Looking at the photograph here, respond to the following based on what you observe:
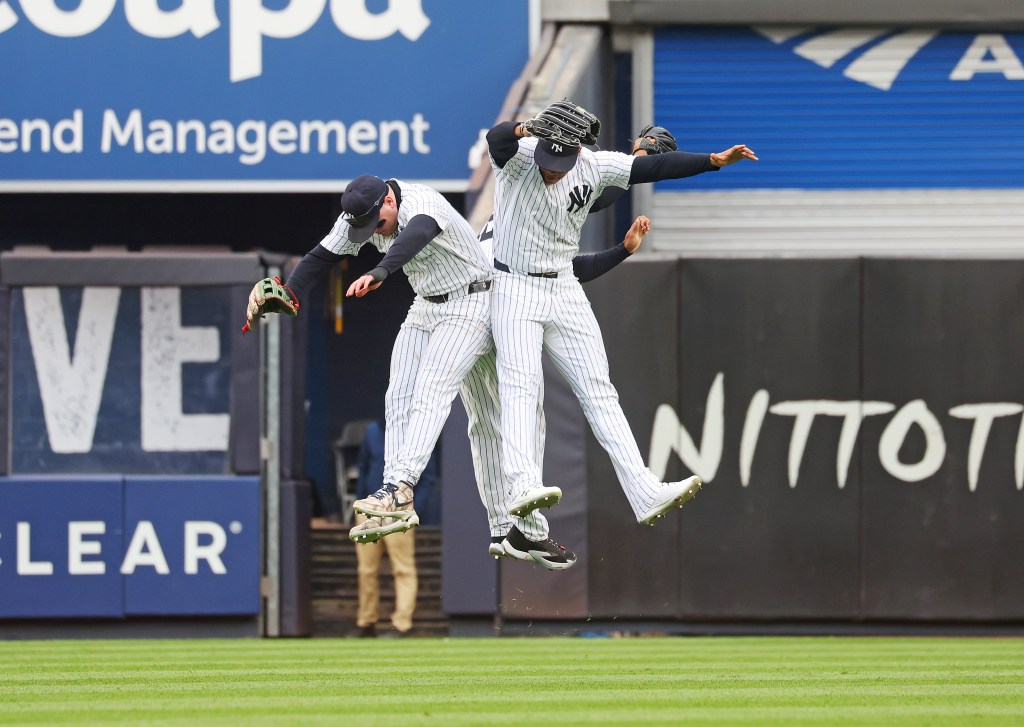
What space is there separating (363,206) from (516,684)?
2351 mm

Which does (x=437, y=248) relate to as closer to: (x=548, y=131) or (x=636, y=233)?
(x=548, y=131)

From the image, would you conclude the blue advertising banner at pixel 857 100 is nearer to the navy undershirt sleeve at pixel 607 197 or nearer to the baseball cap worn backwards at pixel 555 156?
the navy undershirt sleeve at pixel 607 197

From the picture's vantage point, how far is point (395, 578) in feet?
45.9

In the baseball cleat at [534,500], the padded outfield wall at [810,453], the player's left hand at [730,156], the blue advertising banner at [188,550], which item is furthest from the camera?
the blue advertising banner at [188,550]

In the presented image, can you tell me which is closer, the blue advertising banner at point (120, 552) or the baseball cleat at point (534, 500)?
the baseball cleat at point (534, 500)

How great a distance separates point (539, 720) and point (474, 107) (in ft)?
33.5

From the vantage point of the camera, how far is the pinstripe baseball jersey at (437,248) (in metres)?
8.60

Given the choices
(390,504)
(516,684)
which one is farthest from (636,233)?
(516,684)

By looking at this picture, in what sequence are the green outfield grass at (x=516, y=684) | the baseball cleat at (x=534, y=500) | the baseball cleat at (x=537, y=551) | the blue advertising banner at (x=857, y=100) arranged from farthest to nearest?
the blue advertising banner at (x=857, y=100) < the baseball cleat at (x=537, y=551) < the baseball cleat at (x=534, y=500) < the green outfield grass at (x=516, y=684)

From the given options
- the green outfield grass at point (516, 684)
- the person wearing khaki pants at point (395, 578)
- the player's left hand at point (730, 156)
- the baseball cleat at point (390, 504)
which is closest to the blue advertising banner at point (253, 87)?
the person wearing khaki pants at point (395, 578)

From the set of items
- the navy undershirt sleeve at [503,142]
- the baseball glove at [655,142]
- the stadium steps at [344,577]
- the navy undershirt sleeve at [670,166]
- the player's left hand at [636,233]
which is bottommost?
the stadium steps at [344,577]

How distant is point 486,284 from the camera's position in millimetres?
8891

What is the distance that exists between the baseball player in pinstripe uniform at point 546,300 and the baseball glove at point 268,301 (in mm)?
1044

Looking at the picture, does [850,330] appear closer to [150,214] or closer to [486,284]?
[486,284]
